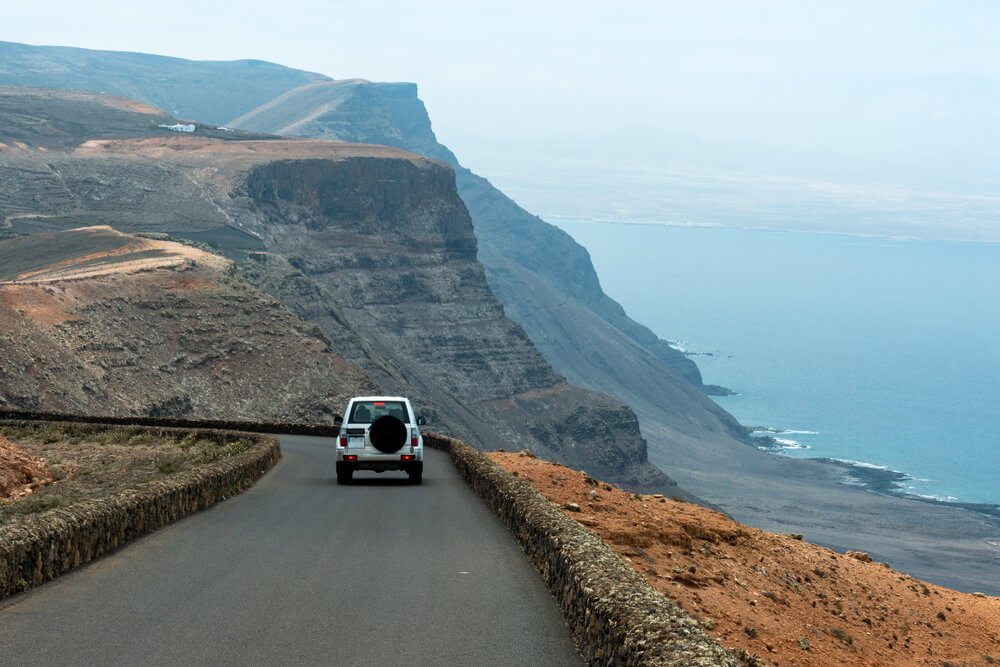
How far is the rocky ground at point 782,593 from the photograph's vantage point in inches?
571

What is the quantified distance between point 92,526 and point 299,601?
3.40m

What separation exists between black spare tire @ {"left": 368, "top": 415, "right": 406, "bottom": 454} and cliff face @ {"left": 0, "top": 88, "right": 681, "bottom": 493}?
95.0 meters

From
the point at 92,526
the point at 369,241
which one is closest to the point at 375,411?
the point at 92,526

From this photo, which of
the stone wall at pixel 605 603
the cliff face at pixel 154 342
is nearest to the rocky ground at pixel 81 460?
the stone wall at pixel 605 603

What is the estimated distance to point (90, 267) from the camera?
92500 mm

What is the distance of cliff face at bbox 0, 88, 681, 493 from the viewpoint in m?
134

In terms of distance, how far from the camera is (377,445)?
26062 mm

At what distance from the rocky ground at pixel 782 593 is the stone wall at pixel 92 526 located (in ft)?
19.9

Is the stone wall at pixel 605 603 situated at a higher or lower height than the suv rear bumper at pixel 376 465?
higher

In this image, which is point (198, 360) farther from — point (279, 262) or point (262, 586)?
point (262, 586)

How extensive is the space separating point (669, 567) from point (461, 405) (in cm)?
12815

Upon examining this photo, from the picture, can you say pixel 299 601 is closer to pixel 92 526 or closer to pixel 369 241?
pixel 92 526

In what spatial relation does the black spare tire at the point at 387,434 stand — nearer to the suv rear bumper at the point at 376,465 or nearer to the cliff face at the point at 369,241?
the suv rear bumper at the point at 376,465

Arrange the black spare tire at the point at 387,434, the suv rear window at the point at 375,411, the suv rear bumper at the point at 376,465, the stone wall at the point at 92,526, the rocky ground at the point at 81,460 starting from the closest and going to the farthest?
the stone wall at the point at 92,526 < the rocky ground at the point at 81,460 < the black spare tire at the point at 387,434 < the suv rear bumper at the point at 376,465 < the suv rear window at the point at 375,411
